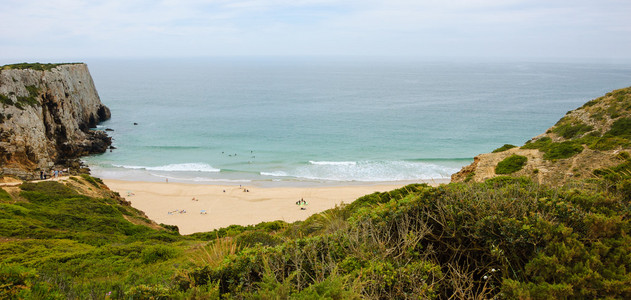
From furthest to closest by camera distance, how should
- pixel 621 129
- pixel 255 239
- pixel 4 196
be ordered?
pixel 621 129, pixel 4 196, pixel 255 239

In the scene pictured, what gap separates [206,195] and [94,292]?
25941mm

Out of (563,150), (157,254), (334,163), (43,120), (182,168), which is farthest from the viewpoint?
(334,163)

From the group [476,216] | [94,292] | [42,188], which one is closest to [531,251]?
[476,216]

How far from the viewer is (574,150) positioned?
16000 millimetres

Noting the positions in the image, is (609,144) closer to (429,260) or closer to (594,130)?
(594,130)

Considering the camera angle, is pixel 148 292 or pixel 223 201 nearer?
pixel 148 292

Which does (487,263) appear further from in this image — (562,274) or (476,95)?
(476,95)

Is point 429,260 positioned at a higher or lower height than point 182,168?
higher

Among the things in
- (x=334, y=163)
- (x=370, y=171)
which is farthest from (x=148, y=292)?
(x=334, y=163)

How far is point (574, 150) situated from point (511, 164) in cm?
268

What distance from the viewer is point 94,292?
18.5 ft

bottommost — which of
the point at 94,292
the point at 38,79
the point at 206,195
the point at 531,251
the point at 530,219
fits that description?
the point at 206,195

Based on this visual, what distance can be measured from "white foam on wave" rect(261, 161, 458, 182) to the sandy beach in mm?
3267

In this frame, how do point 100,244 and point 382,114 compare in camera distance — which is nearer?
point 100,244
